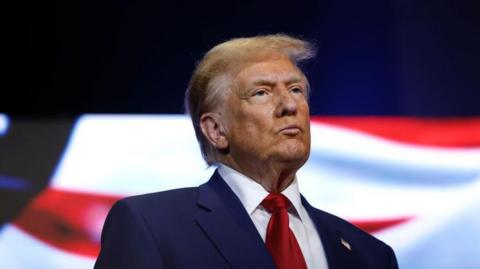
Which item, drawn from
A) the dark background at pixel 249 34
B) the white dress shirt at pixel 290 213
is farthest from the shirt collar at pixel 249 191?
the dark background at pixel 249 34

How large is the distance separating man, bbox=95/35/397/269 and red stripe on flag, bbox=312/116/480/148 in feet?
2.32

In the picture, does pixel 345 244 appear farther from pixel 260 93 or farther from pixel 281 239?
pixel 260 93

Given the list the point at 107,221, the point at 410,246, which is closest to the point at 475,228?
the point at 410,246

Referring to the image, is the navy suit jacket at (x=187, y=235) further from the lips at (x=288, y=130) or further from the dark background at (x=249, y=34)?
the dark background at (x=249, y=34)

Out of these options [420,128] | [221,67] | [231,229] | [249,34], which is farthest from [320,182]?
[231,229]

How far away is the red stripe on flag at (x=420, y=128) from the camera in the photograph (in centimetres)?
291

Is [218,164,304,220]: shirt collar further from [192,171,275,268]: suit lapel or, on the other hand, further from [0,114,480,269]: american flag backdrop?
[0,114,480,269]: american flag backdrop

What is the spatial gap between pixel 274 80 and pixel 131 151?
902 millimetres

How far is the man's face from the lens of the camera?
79.1 inches

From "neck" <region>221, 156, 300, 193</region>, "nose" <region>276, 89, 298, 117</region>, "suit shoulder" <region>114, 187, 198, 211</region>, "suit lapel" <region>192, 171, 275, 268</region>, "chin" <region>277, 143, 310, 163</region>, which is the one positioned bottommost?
"suit lapel" <region>192, 171, 275, 268</region>

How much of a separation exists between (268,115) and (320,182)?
86 cm

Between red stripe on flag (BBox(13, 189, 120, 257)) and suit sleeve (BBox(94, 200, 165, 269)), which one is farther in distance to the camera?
red stripe on flag (BBox(13, 189, 120, 257))

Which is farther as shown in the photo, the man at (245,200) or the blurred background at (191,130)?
the blurred background at (191,130)

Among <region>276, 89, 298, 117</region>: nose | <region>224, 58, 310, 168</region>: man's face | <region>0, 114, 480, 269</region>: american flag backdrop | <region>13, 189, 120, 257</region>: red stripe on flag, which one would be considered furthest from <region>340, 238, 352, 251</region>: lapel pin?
<region>13, 189, 120, 257</region>: red stripe on flag
